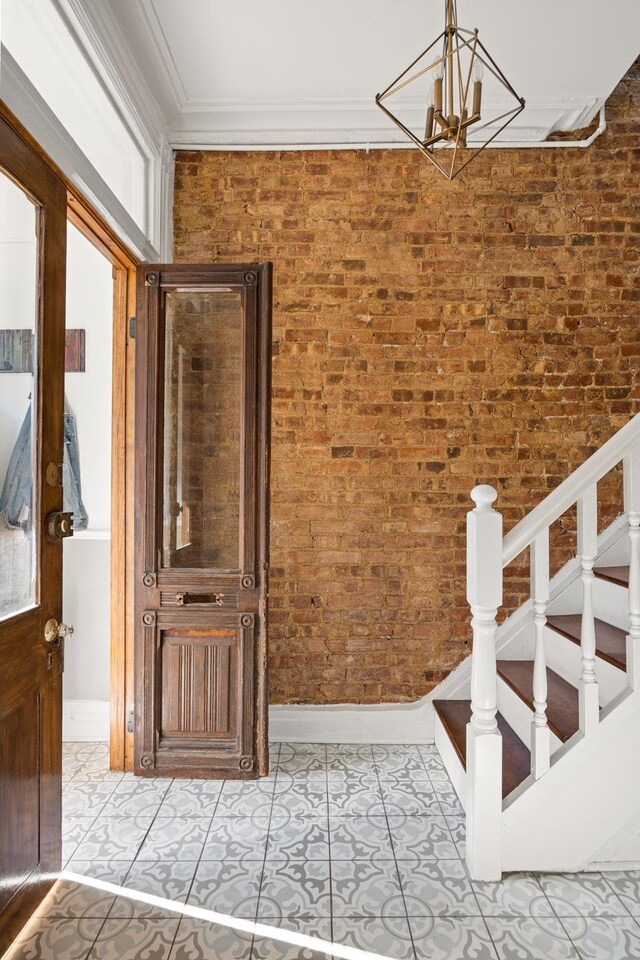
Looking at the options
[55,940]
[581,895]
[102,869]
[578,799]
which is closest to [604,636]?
[578,799]

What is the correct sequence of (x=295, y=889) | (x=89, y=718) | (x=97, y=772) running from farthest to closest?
(x=89, y=718) < (x=97, y=772) < (x=295, y=889)

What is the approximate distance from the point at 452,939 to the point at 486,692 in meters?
0.71

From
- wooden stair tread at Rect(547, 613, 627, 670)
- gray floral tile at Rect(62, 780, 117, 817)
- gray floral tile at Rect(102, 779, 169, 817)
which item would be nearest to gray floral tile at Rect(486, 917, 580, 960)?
wooden stair tread at Rect(547, 613, 627, 670)

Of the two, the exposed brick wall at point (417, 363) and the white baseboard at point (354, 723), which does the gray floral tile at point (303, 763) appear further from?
the exposed brick wall at point (417, 363)

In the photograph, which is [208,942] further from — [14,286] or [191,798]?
[14,286]

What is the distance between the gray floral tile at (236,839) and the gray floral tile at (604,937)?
103cm

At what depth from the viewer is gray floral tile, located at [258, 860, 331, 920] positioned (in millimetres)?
1776

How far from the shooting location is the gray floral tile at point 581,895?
70.2 inches

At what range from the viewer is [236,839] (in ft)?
6.98

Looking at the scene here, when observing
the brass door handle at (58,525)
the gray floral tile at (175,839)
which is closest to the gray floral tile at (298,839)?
the gray floral tile at (175,839)

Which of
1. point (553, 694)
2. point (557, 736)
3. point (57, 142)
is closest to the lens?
point (57, 142)

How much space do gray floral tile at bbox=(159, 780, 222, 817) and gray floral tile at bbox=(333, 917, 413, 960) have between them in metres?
0.77

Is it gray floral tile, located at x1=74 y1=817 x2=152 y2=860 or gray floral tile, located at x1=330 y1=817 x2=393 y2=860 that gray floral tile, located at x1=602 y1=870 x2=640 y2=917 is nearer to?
gray floral tile, located at x1=330 y1=817 x2=393 y2=860

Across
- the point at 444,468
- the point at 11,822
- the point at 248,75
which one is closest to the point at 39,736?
the point at 11,822
